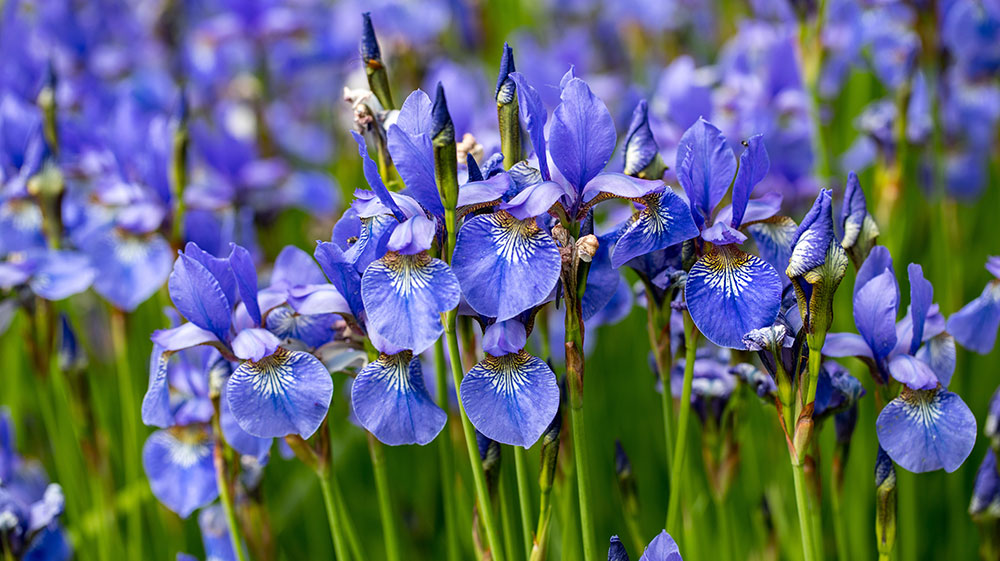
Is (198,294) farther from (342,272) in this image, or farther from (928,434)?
(928,434)

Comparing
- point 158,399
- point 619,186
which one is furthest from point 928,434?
point 158,399

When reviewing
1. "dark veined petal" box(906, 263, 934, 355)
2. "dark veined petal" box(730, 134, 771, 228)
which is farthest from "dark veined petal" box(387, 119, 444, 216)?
"dark veined petal" box(906, 263, 934, 355)

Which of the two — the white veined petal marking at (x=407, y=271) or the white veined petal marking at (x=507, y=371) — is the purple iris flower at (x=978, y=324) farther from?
the white veined petal marking at (x=407, y=271)

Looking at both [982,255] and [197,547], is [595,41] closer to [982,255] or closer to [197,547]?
[982,255]

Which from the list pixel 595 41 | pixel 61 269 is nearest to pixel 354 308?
pixel 61 269

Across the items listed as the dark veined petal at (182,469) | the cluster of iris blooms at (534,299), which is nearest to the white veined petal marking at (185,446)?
the dark veined petal at (182,469)
